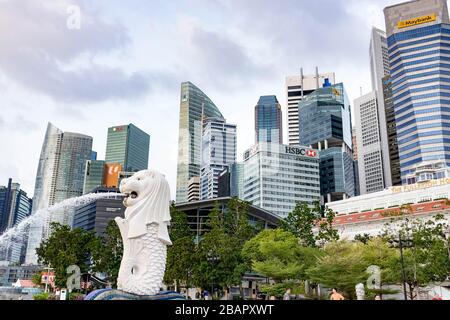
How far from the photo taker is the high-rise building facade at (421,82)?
381ft

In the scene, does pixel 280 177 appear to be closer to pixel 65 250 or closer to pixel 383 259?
pixel 383 259

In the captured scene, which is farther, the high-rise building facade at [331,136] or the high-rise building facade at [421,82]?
the high-rise building facade at [331,136]

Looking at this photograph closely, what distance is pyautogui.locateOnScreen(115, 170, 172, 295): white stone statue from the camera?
65.1 feet

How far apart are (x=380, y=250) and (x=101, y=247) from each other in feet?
94.7

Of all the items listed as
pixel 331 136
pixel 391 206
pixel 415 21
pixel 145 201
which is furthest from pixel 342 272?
pixel 331 136

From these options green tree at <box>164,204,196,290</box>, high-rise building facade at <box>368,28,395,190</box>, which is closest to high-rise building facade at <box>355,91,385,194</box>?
high-rise building facade at <box>368,28,395,190</box>

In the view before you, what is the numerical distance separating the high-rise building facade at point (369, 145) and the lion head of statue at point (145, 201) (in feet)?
494

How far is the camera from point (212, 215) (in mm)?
49438

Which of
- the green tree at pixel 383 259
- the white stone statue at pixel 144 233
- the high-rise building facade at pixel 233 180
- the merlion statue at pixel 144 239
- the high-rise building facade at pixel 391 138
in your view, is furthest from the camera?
the high-rise building facade at pixel 233 180

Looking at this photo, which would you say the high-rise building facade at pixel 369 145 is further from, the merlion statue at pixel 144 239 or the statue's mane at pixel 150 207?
the merlion statue at pixel 144 239

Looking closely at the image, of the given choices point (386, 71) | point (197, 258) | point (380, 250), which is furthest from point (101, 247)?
point (386, 71)

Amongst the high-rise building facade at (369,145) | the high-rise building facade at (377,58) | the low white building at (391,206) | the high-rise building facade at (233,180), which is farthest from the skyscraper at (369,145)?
the low white building at (391,206)

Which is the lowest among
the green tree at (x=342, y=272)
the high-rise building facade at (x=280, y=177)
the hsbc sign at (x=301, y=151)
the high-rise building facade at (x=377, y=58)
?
the green tree at (x=342, y=272)

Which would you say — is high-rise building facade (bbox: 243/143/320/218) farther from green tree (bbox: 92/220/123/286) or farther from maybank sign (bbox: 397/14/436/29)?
green tree (bbox: 92/220/123/286)
